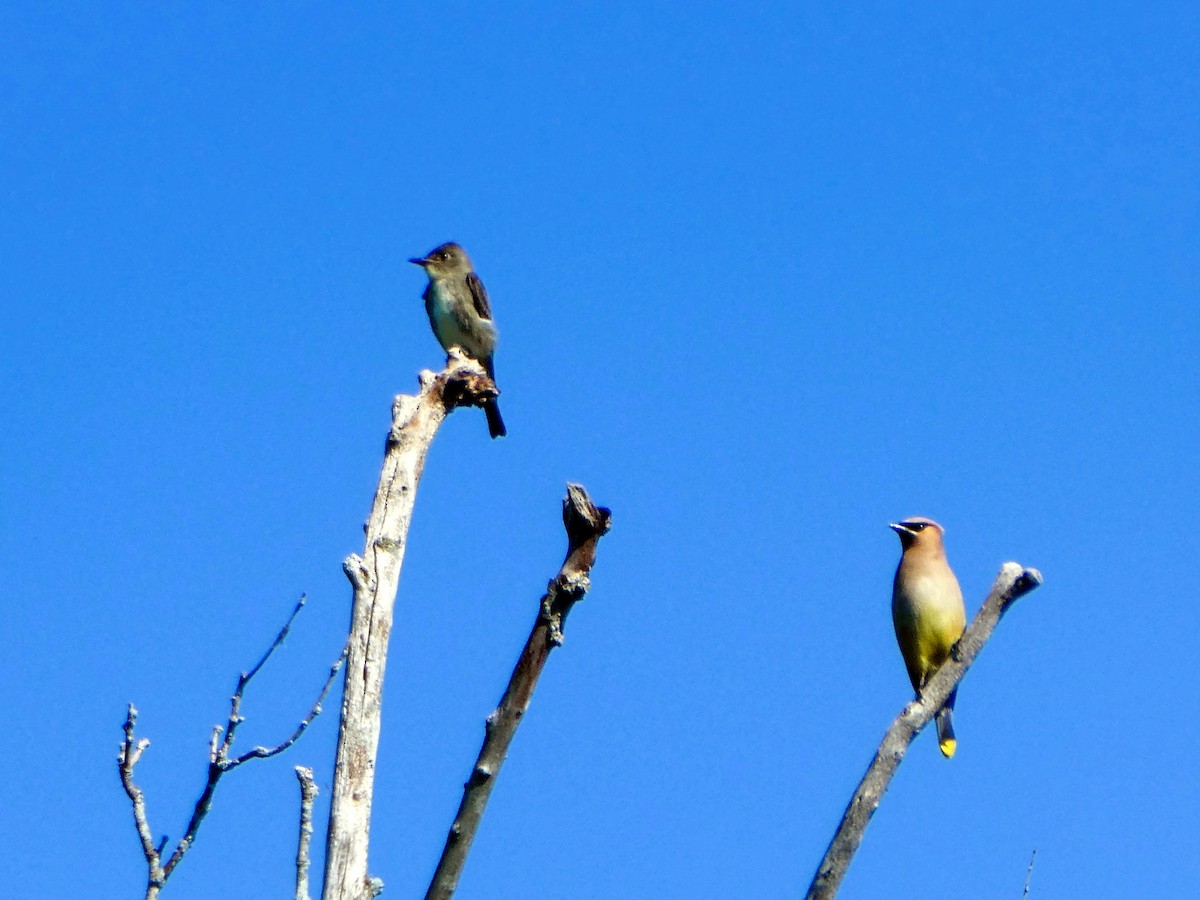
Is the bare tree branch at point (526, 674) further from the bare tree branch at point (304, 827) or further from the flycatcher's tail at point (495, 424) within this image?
the flycatcher's tail at point (495, 424)

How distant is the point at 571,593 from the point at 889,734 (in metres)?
1.10

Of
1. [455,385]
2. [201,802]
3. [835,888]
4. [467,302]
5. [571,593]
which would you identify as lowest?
[201,802]

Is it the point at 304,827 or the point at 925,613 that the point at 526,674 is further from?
the point at 925,613

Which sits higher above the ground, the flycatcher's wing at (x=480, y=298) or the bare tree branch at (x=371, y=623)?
the flycatcher's wing at (x=480, y=298)

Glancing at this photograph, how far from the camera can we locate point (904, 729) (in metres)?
4.45

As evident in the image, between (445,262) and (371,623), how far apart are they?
817 centimetres

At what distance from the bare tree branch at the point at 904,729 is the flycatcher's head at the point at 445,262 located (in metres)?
8.25

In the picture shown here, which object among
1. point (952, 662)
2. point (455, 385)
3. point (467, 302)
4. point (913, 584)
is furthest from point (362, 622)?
point (467, 302)

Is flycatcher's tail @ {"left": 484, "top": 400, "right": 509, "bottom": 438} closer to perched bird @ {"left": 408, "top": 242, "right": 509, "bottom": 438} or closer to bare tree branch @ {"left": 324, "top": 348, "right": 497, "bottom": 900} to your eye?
perched bird @ {"left": 408, "top": 242, "right": 509, "bottom": 438}

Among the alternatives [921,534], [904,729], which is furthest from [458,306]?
[904,729]

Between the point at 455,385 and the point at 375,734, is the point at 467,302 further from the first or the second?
the point at 375,734

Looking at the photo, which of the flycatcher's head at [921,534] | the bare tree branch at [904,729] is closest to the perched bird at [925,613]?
the flycatcher's head at [921,534]

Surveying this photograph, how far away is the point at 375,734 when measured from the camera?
14.4 feet

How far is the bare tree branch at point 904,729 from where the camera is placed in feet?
13.5
